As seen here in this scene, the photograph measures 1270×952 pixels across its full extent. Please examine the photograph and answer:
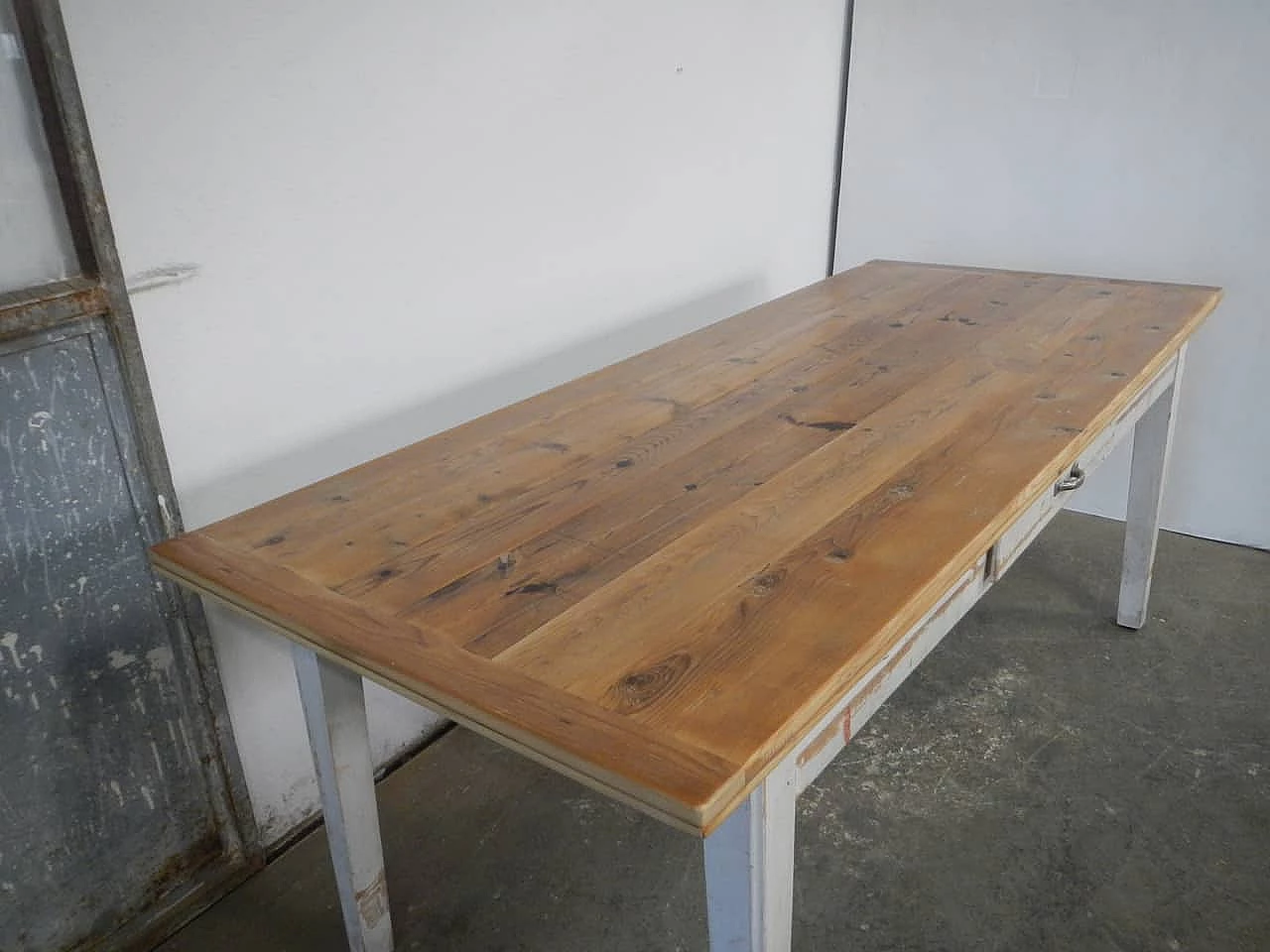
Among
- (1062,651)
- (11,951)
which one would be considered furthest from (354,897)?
(1062,651)

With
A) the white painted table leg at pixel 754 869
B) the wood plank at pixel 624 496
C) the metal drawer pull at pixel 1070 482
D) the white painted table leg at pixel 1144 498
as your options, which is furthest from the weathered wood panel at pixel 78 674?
the white painted table leg at pixel 1144 498

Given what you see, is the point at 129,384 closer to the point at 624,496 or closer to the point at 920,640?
the point at 624,496

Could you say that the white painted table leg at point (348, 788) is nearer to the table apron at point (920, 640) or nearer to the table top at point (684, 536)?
the table top at point (684, 536)

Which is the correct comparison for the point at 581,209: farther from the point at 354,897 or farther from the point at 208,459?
the point at 354,897

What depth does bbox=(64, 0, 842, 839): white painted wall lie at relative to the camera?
1344mm

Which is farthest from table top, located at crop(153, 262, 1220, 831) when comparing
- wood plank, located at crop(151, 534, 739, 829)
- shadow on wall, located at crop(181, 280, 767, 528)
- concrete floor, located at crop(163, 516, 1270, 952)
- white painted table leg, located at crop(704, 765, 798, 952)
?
concrete floor, located at crop(163, 516, 1270, 952)

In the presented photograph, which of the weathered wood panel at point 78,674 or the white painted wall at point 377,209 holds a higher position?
the white painted wall at point 377,209

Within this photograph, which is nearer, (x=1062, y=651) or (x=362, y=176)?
(x=362, y=176)

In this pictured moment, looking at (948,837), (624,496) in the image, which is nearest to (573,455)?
(624,496)

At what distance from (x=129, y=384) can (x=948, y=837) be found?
144 cm

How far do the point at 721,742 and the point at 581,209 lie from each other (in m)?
1.40

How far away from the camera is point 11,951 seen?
1.37 m

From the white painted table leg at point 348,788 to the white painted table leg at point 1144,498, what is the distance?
5.29 ft

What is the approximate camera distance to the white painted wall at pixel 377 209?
134 centimetres
